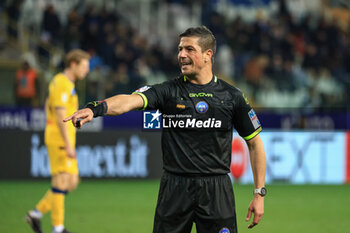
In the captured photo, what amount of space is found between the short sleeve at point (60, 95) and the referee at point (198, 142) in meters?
2.90

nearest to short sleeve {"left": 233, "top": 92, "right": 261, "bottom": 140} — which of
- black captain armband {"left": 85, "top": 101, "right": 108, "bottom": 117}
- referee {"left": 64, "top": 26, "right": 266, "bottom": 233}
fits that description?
referee {"left": 64, "top": 26, "right": 266, "bottom": 233}

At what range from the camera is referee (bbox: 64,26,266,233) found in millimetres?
4336

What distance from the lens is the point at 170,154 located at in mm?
4449

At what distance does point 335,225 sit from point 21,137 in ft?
21.5

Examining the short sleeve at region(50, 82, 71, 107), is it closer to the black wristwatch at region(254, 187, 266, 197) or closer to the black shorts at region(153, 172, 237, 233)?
the black shorts at region(153, 172, 237, 233)

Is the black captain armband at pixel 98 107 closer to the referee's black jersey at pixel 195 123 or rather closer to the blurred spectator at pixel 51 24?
the referee's black jersey at pixel 195 123

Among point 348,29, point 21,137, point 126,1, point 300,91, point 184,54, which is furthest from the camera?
point 348,29

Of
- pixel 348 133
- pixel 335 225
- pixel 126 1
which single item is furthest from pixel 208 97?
pixel 126 1

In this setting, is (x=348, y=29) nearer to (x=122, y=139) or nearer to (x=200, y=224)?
(x=122, y=139)

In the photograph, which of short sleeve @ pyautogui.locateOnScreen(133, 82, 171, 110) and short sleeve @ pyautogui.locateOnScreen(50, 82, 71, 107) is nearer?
short sleeve @ pyautogui.locateOnScreen(133, 82, 171, 110)

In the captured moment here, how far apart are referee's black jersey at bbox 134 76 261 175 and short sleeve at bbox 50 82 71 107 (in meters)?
2.91

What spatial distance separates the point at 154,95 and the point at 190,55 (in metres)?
0.37

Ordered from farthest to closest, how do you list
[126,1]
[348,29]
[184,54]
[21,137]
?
[348,29] → [126,1] → [21,137] → [184,54]

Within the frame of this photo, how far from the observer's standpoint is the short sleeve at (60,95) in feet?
23.4
